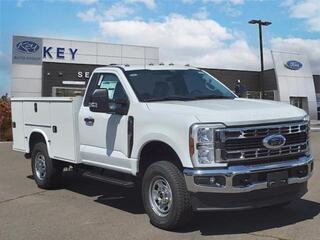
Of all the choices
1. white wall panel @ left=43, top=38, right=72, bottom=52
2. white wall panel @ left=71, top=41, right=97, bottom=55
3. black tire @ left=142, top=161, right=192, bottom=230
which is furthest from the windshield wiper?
white wall panel @ left=71, top=41, right=97, bottom=55

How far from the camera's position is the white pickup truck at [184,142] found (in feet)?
20.2

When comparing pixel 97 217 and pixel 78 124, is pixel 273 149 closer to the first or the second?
pixel 97 217

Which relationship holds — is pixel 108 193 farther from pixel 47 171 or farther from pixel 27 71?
pixel 27 71

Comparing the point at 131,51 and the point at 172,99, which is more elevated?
the point at 131,51

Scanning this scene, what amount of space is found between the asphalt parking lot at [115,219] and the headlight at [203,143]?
3.04 feet

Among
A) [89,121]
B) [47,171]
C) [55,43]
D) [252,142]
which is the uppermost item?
[55,43]

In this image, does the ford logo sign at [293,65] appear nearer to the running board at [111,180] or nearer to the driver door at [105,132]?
the driver door at [105,132]

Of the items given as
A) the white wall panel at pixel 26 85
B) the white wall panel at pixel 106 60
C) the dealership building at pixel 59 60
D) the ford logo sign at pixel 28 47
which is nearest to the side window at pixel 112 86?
the dealership building at pixel 59 60

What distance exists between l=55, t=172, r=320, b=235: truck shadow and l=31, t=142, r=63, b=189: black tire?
2.87 ft

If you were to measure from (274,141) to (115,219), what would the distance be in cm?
248

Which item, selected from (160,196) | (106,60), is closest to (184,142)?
(160,196)

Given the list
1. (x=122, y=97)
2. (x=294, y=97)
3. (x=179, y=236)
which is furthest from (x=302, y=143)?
(x=294, y=97)

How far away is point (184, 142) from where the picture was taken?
20.6 feet

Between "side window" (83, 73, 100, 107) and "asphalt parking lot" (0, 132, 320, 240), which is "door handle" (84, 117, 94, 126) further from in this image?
"asphalt parking lot" (0, 132, 320, 240)
